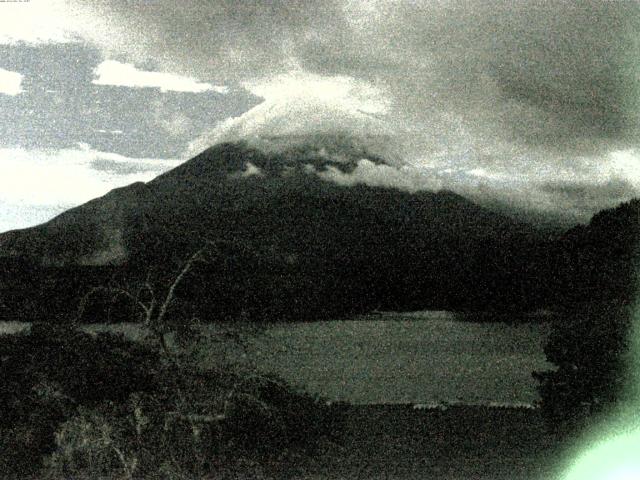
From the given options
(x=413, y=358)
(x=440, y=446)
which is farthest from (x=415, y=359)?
(x=440, y=446)

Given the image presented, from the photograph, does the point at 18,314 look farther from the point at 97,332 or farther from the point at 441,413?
the point at 441,413

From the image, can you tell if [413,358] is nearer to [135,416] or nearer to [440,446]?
[440,446]

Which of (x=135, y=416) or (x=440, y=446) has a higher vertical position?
(x=135, y=416)

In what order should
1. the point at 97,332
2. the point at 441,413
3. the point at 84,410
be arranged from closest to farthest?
the point at 84,410 < the point at 97,332 < the point at 441,413

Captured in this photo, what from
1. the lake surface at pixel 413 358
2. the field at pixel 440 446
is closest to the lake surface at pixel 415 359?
the lake surface at pixel 413 358

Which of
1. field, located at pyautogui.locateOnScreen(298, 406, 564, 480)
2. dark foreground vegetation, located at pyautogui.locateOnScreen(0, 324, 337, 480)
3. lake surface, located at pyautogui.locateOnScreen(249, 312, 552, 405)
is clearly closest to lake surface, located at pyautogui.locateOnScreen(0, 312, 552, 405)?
lake surface, located at pyautogui.locateOnScreen(249, 312, 552, 405)

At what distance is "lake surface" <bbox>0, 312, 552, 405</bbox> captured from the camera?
29.1 feet

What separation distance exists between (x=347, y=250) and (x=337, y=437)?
297cm

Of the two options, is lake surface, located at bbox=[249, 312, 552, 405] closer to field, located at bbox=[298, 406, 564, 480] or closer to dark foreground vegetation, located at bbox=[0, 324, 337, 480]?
field, located at bbox=[298, 406, 564, 480]

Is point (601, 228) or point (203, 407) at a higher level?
point (601, 228)

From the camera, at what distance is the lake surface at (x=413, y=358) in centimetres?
888

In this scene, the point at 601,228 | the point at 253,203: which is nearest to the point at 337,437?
the point at 253,203

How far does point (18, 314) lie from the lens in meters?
9.08

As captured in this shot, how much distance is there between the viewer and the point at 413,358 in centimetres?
933
